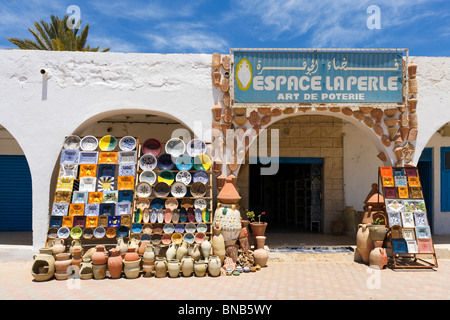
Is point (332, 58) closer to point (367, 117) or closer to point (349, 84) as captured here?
point (349, 84)

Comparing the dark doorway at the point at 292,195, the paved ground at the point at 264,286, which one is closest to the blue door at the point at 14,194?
the paved ground at the point at 264,286

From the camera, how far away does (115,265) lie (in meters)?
5.36

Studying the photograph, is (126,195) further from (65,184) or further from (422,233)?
(422,233)

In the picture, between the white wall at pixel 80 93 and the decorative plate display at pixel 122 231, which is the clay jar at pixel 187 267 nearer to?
the decorative plate display at pixel 122 231

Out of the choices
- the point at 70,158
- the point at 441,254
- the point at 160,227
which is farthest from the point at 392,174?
the point at 70,158

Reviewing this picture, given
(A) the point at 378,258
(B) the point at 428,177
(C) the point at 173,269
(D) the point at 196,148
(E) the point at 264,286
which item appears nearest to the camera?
(E) the point at 264,286

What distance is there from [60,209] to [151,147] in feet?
6.90

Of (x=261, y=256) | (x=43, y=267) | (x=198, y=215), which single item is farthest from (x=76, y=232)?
(x=261, y=256)

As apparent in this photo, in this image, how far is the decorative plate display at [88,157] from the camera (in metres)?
6.54

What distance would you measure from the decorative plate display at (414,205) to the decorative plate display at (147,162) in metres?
5.00

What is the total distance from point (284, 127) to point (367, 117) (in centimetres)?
253

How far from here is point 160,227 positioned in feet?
20.6
